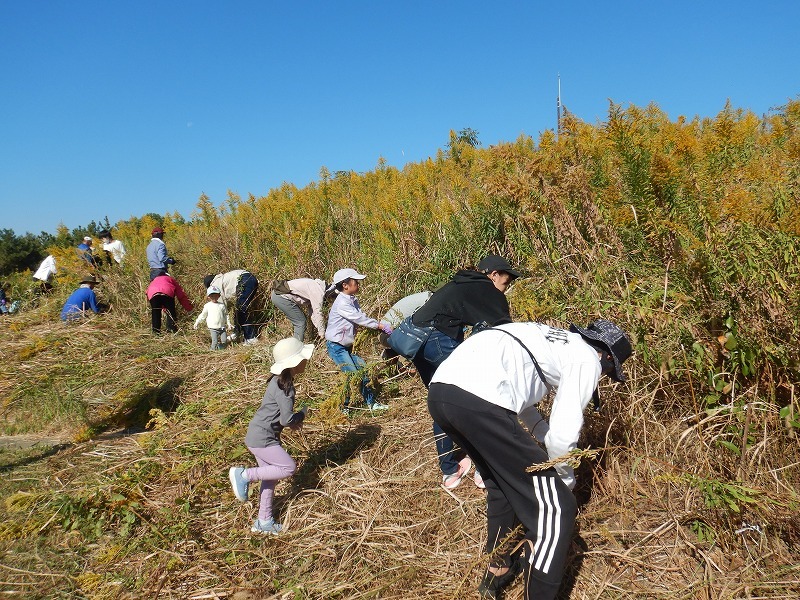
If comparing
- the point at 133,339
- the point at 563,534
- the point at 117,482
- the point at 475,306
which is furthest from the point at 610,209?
the point at 133,339

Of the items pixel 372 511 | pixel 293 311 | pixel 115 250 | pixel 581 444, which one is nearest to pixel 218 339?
pixel 293 311

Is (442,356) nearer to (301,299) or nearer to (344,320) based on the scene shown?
(344,320)

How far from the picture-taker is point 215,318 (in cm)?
721

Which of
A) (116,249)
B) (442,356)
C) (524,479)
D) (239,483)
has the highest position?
(116,249)

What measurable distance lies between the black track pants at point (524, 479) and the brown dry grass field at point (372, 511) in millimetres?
258

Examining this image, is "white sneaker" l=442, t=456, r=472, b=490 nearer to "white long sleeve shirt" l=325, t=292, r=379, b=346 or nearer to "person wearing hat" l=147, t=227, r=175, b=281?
"white long sleeve shirt" l=325, t=292, r=379, b=346

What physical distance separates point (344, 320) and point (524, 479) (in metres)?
3.29

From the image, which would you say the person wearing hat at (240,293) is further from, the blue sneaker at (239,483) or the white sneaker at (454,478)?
the white sneaker at (454,478)

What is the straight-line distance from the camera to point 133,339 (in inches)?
293

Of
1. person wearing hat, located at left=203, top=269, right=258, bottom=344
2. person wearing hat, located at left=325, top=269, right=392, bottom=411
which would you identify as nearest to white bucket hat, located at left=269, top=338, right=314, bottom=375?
person wearing hat, located at left=325, top=269, right=392, bottom=411

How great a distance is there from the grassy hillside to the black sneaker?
7 centimetres

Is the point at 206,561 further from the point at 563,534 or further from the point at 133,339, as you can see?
the point at 133,339

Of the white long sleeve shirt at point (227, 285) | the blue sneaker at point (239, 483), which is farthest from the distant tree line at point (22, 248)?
the blue sneaker at point (239, 483)

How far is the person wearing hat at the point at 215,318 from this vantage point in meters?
7.21
